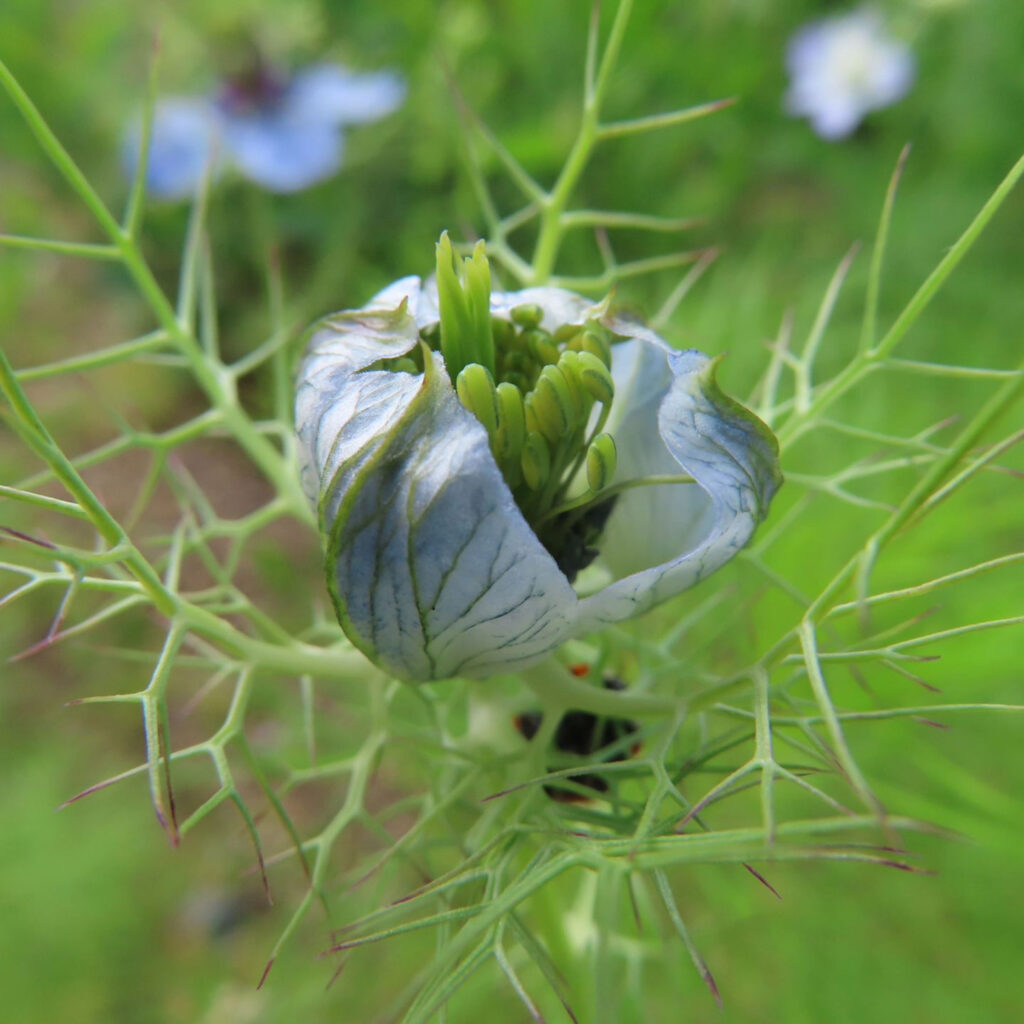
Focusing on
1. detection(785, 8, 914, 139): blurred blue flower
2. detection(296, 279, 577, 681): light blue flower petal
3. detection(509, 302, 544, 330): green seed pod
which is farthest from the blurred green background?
detection(296, 279, 577, 681): light blue flower petal

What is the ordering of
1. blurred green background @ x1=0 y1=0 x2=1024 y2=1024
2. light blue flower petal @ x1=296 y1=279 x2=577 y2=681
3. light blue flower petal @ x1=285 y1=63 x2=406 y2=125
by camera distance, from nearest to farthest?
light blue flower petal @ x1=296 y1=279 x2=577 y2=681 → blurred green background @ x1=0 y1=0 x2=1024 y2=1024 → light blue flower petal @ x1=285 y1=63 x2=406 y2=125

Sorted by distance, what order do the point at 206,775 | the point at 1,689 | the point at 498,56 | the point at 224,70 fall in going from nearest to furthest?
1. the point at 206,775
2. the point at 1,689
3. the point at 498,56
4. the point at 224,70

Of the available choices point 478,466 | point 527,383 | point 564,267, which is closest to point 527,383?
point 527,383

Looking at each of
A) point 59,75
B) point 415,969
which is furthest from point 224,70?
point 415,969

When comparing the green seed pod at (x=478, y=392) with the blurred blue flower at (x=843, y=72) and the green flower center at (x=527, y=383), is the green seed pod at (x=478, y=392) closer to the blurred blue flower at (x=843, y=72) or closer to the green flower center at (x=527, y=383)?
the green flower center at (x=527, y=383)

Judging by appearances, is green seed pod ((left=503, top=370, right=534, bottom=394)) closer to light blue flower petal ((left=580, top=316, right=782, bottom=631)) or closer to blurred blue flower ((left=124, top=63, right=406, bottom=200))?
light blue flower petal ((left=580, top=316, right=782, bottom=631))

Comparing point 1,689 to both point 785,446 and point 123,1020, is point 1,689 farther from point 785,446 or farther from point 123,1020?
point 785,446
